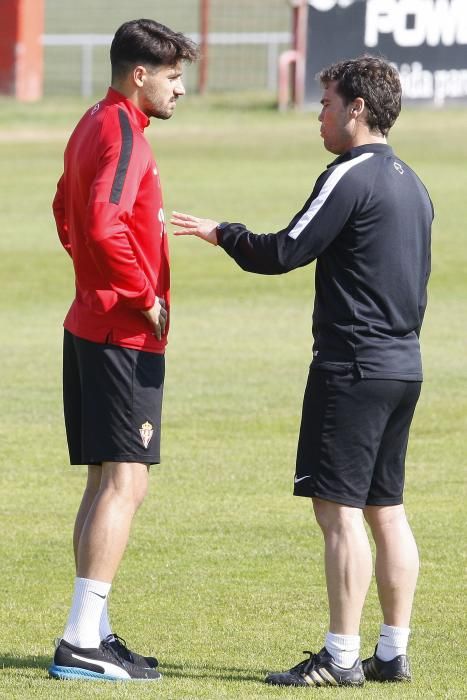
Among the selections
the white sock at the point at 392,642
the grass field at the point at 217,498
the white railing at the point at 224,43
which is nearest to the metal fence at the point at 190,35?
the white railing at the point at 224,43

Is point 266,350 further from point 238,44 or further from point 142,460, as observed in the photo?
point 238,44

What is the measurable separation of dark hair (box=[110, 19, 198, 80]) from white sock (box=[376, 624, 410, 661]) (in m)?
2.18

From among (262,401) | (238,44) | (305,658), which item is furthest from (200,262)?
(238,44)

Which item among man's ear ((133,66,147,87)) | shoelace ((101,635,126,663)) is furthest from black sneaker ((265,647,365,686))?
man's ear ((133,66,147,87))

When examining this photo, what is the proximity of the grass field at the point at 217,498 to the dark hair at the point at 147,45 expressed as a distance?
86.5 inches

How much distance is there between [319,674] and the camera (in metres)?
5.22

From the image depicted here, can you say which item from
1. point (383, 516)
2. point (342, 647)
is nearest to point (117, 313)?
point (383, 516)

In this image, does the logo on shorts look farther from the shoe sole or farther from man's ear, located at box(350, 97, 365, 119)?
man's ear, located at box(350, 97, 365, 119)

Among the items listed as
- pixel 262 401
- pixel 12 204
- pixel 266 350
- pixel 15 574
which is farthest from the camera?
pixel 12 204

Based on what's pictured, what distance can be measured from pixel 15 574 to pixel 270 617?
4.35 ft

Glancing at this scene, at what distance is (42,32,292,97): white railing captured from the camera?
45875 millimetres

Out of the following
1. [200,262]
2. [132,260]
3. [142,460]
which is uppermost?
[132,260]

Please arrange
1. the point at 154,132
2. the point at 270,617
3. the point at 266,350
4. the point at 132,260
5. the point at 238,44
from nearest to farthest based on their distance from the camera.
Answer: the point at 132,260 → the point at 270,617 → the point at 266,350 → the point at 154,132 → the point at 238,44

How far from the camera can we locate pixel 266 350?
13.7 m
